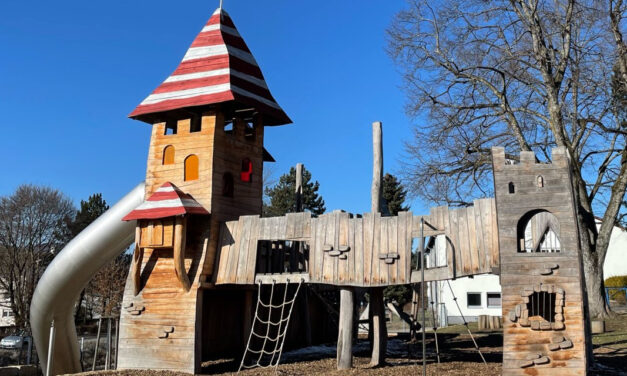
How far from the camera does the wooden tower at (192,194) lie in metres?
14.7

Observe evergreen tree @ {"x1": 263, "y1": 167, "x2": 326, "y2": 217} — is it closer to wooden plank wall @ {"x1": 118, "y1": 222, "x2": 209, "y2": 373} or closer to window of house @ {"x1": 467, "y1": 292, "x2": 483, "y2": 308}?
window of house @ {"x1": 467, "y1": 292, "x2": 483, "y2": 308}

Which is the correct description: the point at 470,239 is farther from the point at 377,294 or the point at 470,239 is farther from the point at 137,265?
the point at 137,265

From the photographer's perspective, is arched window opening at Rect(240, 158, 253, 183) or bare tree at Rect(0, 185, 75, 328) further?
bare tree at Rect(0, 185, 75, 328)

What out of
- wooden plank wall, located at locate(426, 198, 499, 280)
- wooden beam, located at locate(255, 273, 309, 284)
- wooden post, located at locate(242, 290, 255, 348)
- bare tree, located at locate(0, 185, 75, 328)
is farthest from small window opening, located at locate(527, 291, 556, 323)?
bare tree, located at locate(0, 185, 75, 328)

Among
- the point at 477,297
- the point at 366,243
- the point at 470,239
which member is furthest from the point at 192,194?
the point at 477,297

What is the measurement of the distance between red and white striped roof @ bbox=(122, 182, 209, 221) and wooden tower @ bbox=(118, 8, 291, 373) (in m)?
0.03

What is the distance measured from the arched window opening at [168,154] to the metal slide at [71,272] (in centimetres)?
119

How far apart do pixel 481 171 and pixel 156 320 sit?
44.1ft

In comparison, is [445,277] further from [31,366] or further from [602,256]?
[31,366]

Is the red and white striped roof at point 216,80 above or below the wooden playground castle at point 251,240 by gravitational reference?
above

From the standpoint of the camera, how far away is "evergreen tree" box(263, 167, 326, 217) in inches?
1887

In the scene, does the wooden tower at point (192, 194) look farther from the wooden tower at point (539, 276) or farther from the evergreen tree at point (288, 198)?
the evergreen tree at point (288, 198)

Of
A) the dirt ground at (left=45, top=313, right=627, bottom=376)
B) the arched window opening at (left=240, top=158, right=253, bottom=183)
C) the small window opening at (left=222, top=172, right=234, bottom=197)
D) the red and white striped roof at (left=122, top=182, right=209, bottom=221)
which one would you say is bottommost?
the dirt ground at (left=45, top=313, right=627, bottom=376)

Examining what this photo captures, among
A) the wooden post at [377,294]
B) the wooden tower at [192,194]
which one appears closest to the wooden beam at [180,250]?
the wooden tower at [192,194]
